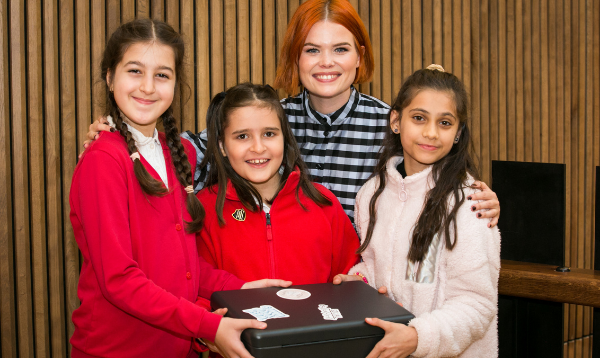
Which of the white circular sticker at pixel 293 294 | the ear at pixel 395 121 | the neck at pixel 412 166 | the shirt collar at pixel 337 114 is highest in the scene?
the shirt collar at pixel 337 114

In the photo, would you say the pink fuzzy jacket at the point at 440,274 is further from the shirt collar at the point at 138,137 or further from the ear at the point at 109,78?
the ear at the point at 109,78

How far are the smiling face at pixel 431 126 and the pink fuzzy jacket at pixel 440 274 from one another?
71 millimetres

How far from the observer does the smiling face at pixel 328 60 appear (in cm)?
226

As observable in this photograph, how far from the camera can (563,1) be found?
14.9ft

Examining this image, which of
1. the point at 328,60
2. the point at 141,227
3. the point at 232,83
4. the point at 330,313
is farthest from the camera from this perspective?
the point at 232,83

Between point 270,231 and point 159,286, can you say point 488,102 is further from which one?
point 159,286

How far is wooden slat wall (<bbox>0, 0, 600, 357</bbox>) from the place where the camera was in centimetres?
260

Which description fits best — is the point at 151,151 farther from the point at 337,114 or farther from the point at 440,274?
the point at 440,274

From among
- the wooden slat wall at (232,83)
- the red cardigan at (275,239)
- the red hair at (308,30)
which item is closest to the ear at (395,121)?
the red cardigan at (275,239)

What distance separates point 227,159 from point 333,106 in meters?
0.59

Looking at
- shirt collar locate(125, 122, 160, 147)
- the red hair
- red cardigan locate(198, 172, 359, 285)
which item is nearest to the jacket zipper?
red cardigan locate(198, 172, 359, 285)

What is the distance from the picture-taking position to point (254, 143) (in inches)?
76.5

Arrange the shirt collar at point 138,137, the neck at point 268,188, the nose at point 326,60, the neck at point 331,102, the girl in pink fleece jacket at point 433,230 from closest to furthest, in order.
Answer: the girl in pink fleece jacket at point 433,230
the shirt collar at point 138,137
the neck at point 268,188
the nose at point 326,60
the neck at point 331,102

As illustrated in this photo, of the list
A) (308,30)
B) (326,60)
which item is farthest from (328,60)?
(308,30)
